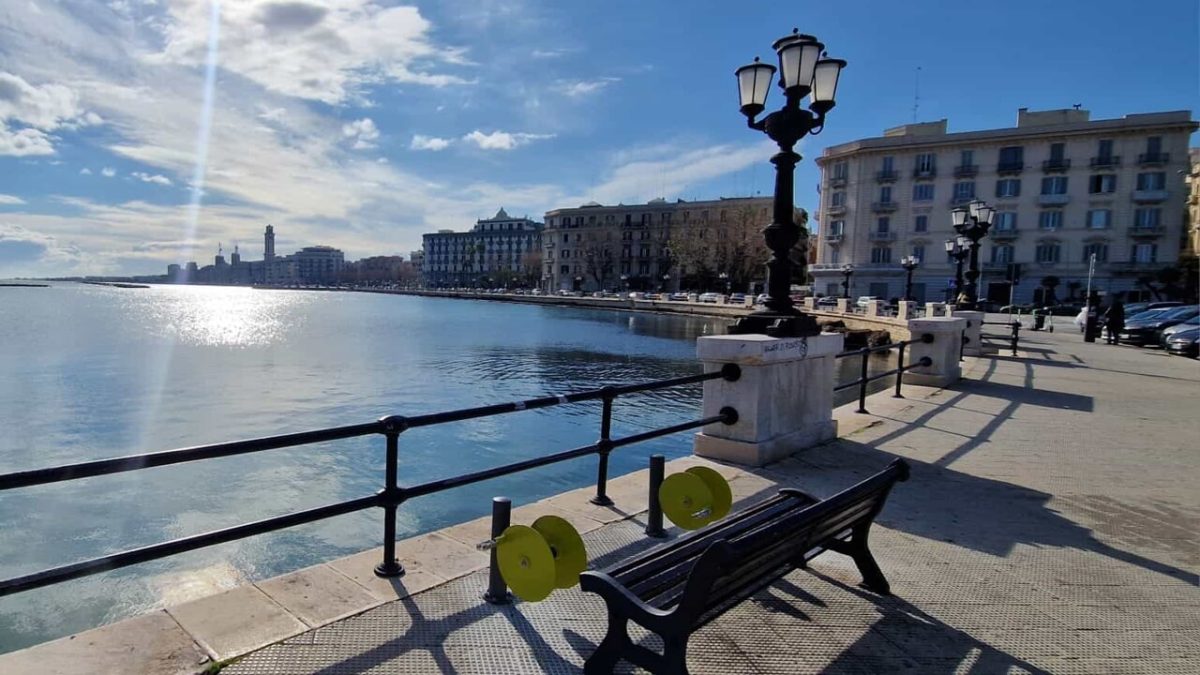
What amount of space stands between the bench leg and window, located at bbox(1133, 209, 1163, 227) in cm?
7762

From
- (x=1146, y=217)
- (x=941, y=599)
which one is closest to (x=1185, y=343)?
(x=941, y=599)

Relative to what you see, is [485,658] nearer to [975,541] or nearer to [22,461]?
[975,541]

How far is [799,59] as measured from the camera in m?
6.55

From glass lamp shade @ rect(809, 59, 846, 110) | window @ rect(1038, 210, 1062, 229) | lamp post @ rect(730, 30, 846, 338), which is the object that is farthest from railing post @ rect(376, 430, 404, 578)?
window @ rect(1038, 210, 1062, 229)

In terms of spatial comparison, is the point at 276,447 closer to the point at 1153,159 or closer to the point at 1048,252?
the point at 1048,252

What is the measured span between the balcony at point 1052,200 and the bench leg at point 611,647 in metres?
76.5

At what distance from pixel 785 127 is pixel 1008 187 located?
71886 mm

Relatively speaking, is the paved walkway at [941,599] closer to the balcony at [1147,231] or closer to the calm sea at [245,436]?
the calm sea at [245,436]

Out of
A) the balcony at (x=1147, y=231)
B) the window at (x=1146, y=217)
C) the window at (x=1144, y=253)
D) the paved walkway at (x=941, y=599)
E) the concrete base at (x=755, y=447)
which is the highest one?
the window at (x=1146, y=217)

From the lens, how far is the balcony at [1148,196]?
59.3 meters

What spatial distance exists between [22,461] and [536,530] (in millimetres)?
14218

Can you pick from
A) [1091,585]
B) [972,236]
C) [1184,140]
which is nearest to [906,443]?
[1091,585]

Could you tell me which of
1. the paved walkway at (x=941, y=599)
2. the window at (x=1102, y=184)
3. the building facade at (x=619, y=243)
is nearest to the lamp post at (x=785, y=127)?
the paved walkway at (x=941, y=599)

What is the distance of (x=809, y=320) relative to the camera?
21.9ft
